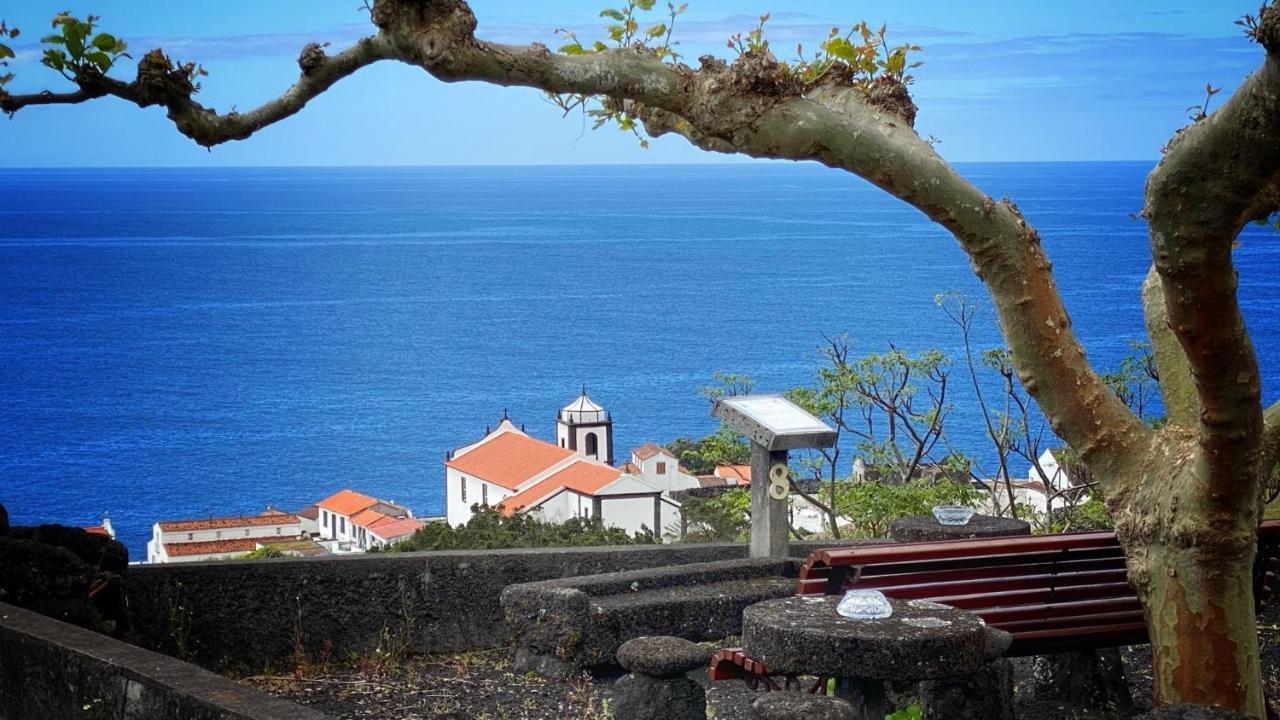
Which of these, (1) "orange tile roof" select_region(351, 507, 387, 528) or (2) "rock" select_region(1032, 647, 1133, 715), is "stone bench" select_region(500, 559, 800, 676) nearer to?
(2) "rock" select_region(1032, 647, 1133, 715)

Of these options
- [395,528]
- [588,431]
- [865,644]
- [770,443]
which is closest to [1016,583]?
[770,443]

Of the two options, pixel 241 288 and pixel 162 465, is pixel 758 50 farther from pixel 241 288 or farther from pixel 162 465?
pixel 241 288

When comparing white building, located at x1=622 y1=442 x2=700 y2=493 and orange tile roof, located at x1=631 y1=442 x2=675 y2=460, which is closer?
white building, located at x1=622 y1=442 x2=700 y2=493

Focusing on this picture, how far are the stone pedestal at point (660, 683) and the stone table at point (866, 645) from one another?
76 centimetres

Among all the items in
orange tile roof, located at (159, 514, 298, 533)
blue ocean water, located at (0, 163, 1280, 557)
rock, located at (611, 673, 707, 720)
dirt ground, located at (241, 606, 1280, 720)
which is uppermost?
blue ocean water, located at (0, 163, 1280, 557)

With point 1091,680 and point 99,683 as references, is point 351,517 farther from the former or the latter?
point 99,683

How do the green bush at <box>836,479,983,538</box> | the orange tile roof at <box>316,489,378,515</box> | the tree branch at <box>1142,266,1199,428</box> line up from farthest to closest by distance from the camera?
1. the orange tile roof at <box>316,489,378,515</box>
2. the green bush at <box>836,479,983,538</box>
3. the tree branch at <box>1142,266,1199,428</box>

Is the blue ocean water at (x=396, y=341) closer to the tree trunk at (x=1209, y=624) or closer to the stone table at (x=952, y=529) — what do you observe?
the stone table at (x=952, y=529)

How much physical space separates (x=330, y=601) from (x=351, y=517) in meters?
36.6

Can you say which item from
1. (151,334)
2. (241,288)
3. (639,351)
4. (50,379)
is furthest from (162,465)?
(241,288)

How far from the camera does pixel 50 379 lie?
3939 inches

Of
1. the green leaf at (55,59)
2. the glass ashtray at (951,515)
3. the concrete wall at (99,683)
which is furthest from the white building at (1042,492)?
the green leaf at (55,59)

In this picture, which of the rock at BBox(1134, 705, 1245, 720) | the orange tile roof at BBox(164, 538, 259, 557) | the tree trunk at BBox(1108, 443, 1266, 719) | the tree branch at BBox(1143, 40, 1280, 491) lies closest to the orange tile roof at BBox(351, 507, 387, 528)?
the orange tile roof at BBox(164, 538, 259, 557)

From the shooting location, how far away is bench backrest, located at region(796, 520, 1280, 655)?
271 inches
